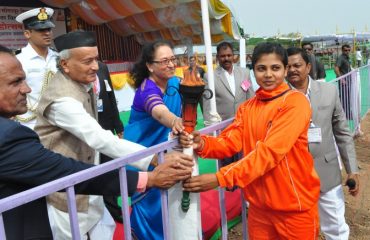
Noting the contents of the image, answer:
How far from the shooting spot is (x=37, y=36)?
3199 mm

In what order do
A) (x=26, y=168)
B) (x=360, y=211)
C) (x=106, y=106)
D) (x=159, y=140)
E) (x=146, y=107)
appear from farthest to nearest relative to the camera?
(x=360, y=211) → (x=106, y=106) → (x=159, y=140) → (x=146, y=107) → (x=26, y=168)

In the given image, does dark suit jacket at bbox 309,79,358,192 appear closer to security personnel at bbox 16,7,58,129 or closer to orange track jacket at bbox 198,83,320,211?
orange track jacket at bbox 198,83,320,211

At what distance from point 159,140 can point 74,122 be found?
0.86 meters

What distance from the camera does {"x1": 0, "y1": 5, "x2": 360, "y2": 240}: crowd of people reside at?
138cm

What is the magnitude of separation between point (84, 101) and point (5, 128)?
726 millimetres

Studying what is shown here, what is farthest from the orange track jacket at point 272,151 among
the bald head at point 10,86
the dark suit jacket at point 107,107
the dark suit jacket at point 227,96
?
the dark suit jacket at point 227,96

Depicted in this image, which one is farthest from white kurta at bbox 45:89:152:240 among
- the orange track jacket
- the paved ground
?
the paved ground

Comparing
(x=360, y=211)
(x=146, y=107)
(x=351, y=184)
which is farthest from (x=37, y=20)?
(x=360, y=211)

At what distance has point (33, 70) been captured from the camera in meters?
3.04

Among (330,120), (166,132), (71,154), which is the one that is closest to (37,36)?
(166,132)

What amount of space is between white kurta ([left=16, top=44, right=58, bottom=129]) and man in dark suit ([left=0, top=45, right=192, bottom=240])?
5.34 feet

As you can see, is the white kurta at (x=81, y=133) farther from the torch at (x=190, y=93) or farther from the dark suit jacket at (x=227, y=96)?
Result: the dark suit jacket at (x=227, y=96)

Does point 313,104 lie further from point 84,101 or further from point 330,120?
point 84,101

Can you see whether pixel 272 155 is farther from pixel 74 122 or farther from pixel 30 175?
pixel 30 175
